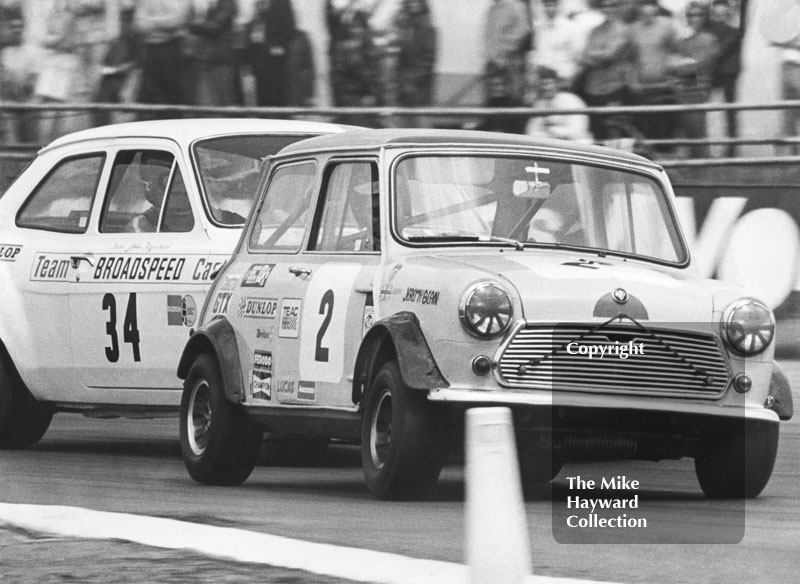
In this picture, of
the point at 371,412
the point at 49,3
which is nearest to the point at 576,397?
the point at 371,412

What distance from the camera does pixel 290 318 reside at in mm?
8180

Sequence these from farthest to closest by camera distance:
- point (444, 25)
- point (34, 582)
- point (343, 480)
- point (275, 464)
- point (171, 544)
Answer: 1. point (444, 25)
2. point (275, 464)
3. point (343, 480)
4. point (171, 544)
5. point (34, 582)

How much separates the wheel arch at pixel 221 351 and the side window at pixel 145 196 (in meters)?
1.03

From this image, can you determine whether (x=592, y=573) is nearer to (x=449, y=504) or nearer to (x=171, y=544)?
(x=171, y=544)

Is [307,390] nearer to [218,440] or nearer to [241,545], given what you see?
[218,440]

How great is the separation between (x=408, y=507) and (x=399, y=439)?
11.0 inches

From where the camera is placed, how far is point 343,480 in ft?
29.0

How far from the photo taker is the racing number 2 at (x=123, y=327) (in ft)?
32.0

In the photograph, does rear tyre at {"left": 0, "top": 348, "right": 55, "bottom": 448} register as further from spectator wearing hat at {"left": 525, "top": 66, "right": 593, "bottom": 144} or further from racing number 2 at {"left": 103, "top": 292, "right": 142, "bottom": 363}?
spectator wearing hat at {"left": 525, "top": 66, "right": 593, "bottom": 144}

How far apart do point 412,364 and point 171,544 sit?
1.51 meters

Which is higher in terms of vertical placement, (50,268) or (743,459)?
(50,268)

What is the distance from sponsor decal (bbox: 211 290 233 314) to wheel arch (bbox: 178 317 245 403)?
0.05 m

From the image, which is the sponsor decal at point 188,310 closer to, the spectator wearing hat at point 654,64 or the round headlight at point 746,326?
the round headlight at point 746,326

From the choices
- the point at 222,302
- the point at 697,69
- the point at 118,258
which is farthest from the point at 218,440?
the point at 697,69
